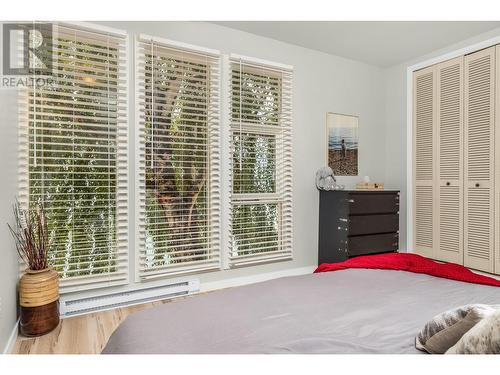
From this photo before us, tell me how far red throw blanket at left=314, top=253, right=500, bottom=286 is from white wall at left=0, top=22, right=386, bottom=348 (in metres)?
1.44

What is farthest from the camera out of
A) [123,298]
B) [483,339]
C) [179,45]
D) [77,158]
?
[179,45]

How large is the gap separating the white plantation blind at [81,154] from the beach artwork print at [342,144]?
2.28m

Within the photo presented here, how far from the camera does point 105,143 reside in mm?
2705

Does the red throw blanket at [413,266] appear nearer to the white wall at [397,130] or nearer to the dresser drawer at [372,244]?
the dresser drawer at [372,244]

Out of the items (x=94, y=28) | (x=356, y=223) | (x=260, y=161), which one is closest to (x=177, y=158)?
(x=260, y=161)

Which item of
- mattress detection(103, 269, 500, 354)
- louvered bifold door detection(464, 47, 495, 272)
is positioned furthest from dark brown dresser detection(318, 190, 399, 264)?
mattress detection(103, 269, 500, 354)

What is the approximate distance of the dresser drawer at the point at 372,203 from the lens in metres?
3.38

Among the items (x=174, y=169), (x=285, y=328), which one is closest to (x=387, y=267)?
(x=285, y=328)

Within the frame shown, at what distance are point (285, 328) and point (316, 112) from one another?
2.97 metres

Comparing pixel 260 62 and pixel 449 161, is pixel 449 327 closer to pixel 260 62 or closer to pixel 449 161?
pixel 260 62

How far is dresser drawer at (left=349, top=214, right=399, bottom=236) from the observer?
133 inches

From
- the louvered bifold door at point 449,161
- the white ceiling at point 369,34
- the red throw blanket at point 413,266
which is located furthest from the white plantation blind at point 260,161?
the louvered bifold door at point 449,161

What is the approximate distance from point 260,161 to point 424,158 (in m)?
1.98

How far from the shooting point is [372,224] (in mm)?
3516
